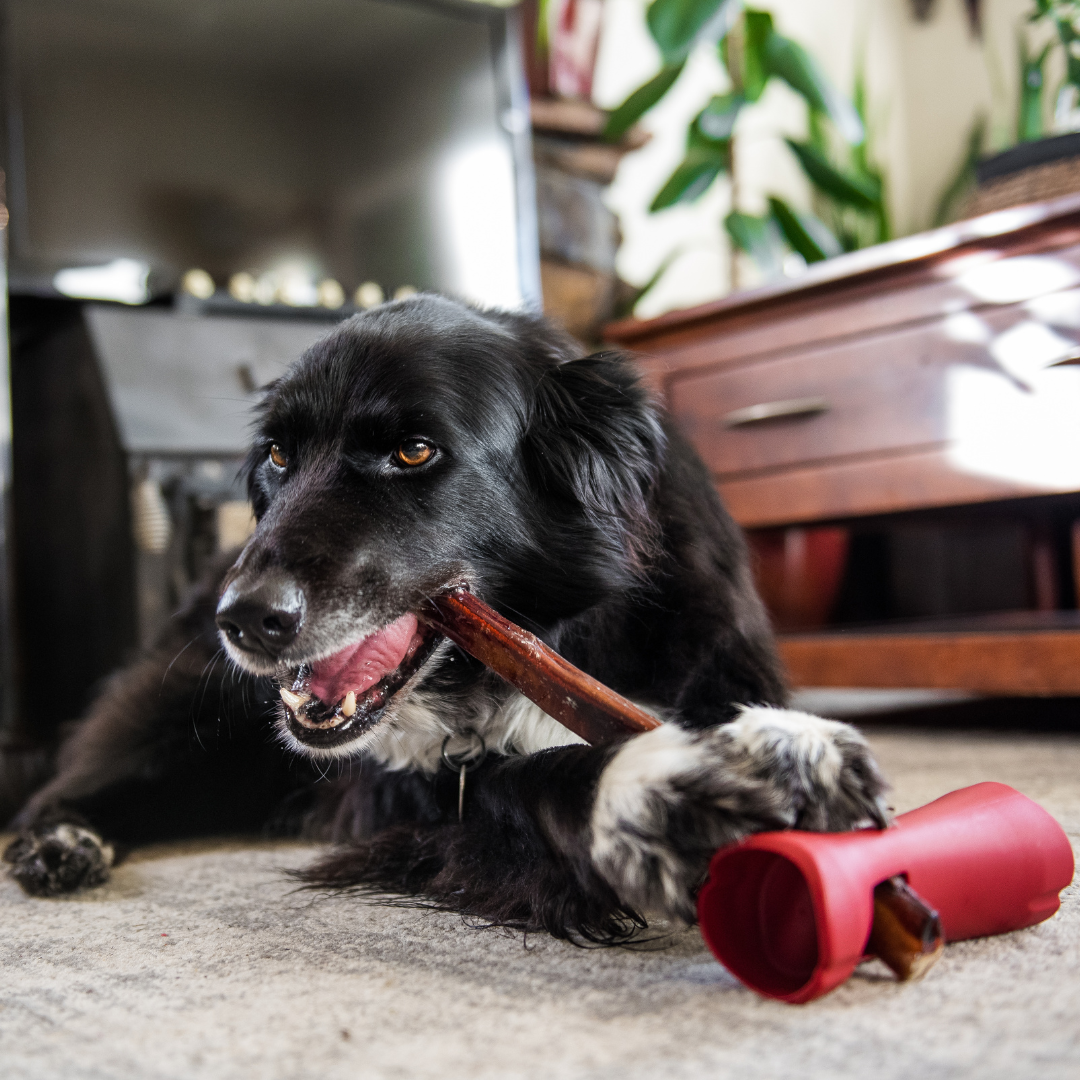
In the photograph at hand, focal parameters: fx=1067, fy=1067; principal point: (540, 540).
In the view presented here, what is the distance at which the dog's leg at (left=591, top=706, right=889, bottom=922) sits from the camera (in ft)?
2.74

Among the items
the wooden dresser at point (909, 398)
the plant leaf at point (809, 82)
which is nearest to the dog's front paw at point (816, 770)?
the wooden dresser at point (909, 398)

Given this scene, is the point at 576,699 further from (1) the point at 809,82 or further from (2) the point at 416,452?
(1) the point at 809,82

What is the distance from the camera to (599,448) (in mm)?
1278

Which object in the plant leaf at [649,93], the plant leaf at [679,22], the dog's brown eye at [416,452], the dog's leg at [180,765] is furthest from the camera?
the plant leaf at [649,93]

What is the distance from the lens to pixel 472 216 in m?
2.96

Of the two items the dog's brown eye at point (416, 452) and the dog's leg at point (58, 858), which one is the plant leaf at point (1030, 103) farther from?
the dog's leg at point (58, 858)

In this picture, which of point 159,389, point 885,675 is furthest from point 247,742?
point 885,675

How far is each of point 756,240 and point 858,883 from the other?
306 centimetres

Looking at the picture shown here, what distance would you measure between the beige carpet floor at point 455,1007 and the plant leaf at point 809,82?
3.06 meters

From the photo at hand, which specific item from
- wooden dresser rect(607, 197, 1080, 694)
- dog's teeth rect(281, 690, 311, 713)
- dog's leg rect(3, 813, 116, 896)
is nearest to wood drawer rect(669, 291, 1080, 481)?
wooden dresser rect(607, 197, 1080, 694)

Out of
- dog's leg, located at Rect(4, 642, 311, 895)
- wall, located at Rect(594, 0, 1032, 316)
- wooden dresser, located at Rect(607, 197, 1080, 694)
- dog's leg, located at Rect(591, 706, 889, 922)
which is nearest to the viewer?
dog's leg, located at Rect(591, 706, 889, 922)

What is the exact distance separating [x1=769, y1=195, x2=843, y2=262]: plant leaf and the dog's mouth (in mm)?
2817

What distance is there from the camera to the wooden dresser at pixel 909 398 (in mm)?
2064

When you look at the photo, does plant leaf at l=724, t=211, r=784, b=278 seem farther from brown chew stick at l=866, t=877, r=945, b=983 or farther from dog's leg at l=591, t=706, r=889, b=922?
brown chew stick at l=866, t=877, r=945, b=983
